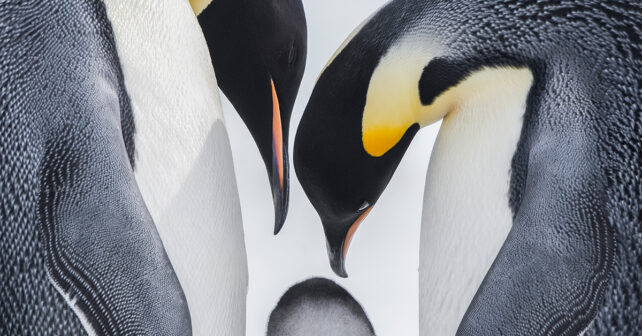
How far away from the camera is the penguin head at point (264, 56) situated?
2160mm

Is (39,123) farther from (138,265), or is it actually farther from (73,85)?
(138,265)

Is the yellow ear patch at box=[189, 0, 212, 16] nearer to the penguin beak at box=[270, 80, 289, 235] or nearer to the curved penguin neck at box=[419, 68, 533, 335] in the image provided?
the penguin beak at box=[270, 80, 289, 235]

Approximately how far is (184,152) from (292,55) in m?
0.56

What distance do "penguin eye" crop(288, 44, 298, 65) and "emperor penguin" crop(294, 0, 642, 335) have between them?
0.34 meters

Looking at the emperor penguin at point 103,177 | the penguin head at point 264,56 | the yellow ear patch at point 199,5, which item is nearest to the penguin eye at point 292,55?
the penguin head at point 264,56

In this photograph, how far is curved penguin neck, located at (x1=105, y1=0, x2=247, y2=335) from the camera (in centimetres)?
164

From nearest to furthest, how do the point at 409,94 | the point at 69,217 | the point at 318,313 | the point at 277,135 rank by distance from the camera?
the point at 69,217 → the point at 409,94 → the point at 277,135 → the point at 318,313

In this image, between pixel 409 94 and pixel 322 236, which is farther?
pixel 322 236

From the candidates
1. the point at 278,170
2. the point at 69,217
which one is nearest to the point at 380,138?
the point at 278,170

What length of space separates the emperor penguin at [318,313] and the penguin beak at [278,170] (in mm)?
568

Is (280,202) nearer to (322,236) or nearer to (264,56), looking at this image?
(264,56)

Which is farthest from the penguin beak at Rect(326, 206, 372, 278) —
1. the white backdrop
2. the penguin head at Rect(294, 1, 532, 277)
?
the white backdrop

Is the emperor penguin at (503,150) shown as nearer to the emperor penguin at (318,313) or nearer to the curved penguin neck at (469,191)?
the curved penguin neck at (469,191)

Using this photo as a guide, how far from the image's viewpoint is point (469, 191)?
169 cm
